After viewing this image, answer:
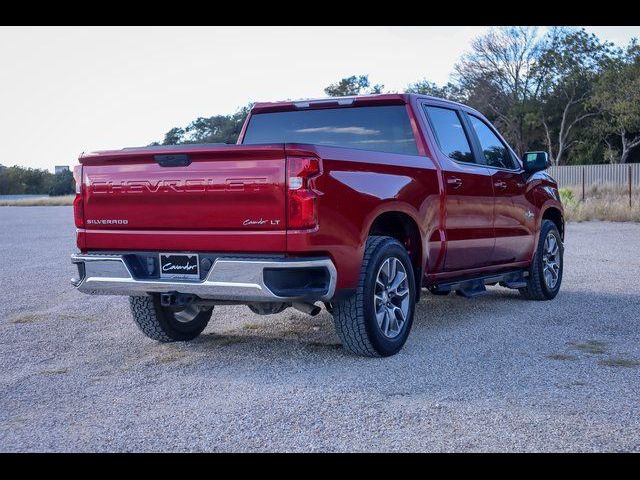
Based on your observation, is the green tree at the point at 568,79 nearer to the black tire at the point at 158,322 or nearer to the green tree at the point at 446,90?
the green tree at the point at 446,90

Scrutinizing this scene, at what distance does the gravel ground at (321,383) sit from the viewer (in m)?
4.48

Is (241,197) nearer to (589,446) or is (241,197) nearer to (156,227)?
(156,227)

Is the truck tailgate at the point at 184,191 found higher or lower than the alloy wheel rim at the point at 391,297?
higher

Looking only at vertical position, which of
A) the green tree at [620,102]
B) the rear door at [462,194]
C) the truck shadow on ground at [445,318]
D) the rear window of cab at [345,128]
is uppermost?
the green tree at [620,102]

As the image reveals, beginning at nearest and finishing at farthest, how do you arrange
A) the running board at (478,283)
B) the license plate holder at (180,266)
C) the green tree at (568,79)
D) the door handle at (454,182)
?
1. the license plate holder at (180,266)
2. the door handle at (454,182)
3. the running board at (478,283)
4. the green tree at (568,79)

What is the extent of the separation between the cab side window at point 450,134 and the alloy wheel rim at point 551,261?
1843 mm

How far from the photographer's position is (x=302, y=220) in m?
5.66

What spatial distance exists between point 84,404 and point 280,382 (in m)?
1.22

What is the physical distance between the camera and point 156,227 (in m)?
6.14

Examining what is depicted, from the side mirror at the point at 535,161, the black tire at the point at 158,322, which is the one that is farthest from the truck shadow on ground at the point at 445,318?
the side mirror at the point at 535,161

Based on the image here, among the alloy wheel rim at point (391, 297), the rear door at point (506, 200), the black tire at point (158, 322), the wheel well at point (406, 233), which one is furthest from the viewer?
the rear door at point (506, 200)

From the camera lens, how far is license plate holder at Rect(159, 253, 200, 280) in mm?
5984

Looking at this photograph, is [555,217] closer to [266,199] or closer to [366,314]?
[366,314]

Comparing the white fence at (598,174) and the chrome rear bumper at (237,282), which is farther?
the white fence at (598,174)
